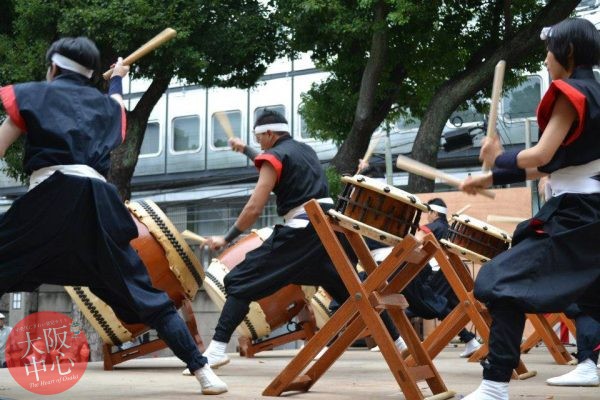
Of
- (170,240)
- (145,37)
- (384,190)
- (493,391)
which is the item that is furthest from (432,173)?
(145,37)

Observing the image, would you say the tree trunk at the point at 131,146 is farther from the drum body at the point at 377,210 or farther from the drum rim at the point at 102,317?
the drum body at the point at 377,210

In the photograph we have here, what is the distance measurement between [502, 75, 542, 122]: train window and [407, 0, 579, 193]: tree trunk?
10.4 metres

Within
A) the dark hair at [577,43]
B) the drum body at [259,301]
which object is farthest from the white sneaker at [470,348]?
the dark hair at [577,43]

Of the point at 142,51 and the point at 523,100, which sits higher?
the point at 142,51

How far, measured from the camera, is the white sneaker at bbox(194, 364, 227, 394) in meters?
4.21

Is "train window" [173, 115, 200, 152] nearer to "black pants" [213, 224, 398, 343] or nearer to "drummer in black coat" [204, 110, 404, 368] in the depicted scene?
"drummer in black coat" [204, 110, 404, 368]

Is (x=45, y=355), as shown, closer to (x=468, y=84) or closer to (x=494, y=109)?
(x=494, y=109)

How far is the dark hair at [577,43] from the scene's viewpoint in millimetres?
3666

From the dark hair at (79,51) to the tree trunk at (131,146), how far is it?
7307 mm

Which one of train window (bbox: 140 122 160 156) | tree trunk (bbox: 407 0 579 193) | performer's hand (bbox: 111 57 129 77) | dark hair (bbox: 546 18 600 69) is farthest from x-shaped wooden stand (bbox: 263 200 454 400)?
train window (bbox: 140 122 160 156)

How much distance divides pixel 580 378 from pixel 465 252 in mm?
1043

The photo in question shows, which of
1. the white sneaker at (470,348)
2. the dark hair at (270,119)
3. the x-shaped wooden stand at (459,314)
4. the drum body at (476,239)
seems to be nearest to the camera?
the x-shaped wooden stand at (459,314)

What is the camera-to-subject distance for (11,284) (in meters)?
3.94

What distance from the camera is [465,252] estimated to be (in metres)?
5.66
